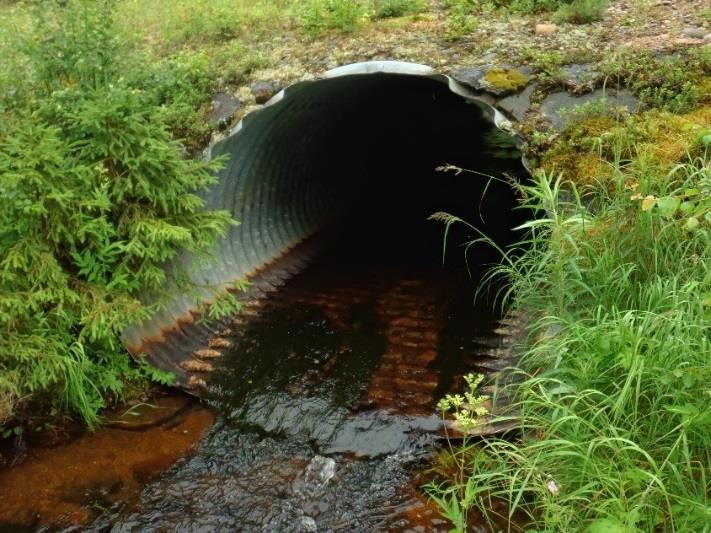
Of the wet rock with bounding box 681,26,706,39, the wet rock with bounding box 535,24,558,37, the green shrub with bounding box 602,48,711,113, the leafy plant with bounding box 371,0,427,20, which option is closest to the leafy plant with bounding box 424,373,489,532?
the green shrub with bounding box 602,48,711,113

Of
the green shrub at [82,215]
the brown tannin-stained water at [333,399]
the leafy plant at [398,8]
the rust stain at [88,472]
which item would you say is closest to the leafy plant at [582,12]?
the leafy plant at [398,8]

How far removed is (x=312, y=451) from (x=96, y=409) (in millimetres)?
1788

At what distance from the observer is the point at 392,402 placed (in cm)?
537

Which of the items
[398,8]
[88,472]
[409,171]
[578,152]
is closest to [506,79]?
[578,152]

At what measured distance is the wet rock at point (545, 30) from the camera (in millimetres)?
6480

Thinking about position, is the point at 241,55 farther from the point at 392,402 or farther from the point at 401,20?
the point at 392,402

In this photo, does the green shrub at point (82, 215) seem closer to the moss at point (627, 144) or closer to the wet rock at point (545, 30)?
the moss at point (627, 144)

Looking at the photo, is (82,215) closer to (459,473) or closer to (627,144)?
(459,473)

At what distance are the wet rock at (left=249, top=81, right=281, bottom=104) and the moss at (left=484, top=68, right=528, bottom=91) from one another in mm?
2139

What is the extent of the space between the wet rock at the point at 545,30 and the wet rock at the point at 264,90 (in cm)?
281

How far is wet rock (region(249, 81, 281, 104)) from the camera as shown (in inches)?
250

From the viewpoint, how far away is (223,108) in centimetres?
639

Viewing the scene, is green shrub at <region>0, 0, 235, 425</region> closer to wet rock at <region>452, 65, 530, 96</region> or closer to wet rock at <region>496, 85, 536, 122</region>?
wet rock at <region>452, 65, 530, 96</region>

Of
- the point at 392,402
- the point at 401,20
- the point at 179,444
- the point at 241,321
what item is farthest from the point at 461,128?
the point at 179,444
